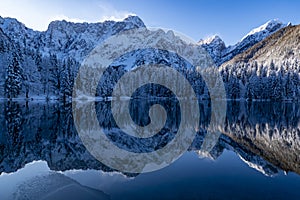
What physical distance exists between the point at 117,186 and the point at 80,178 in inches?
91.6

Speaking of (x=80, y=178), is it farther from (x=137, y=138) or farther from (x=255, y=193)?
(x=137, y=138)

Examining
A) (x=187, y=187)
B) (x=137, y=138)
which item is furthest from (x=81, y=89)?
(x=187, y=187)

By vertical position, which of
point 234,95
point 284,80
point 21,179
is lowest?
point 21,179

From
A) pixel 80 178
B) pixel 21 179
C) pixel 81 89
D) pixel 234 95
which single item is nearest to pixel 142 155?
pixel 80 178

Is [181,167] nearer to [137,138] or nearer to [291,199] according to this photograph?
[291,199]

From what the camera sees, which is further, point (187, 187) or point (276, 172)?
point (276, 172)

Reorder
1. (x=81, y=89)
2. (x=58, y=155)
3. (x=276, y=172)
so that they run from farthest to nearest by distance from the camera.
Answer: (x=81, y=89)
(x=58, y=155)
(x=276, y=172)

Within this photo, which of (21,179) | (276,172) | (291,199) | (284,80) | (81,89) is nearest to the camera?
(291,199)

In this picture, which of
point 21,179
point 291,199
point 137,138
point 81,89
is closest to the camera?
point 291,199

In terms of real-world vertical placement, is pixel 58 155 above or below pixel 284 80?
below

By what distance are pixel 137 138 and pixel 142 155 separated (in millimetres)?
6739

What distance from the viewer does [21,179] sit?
12.4 m

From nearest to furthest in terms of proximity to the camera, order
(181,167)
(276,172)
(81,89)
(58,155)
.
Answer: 1. (276,172)
2. (181,167)
3. (58,155)
4. (81,89)

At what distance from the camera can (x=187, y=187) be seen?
448 inches
